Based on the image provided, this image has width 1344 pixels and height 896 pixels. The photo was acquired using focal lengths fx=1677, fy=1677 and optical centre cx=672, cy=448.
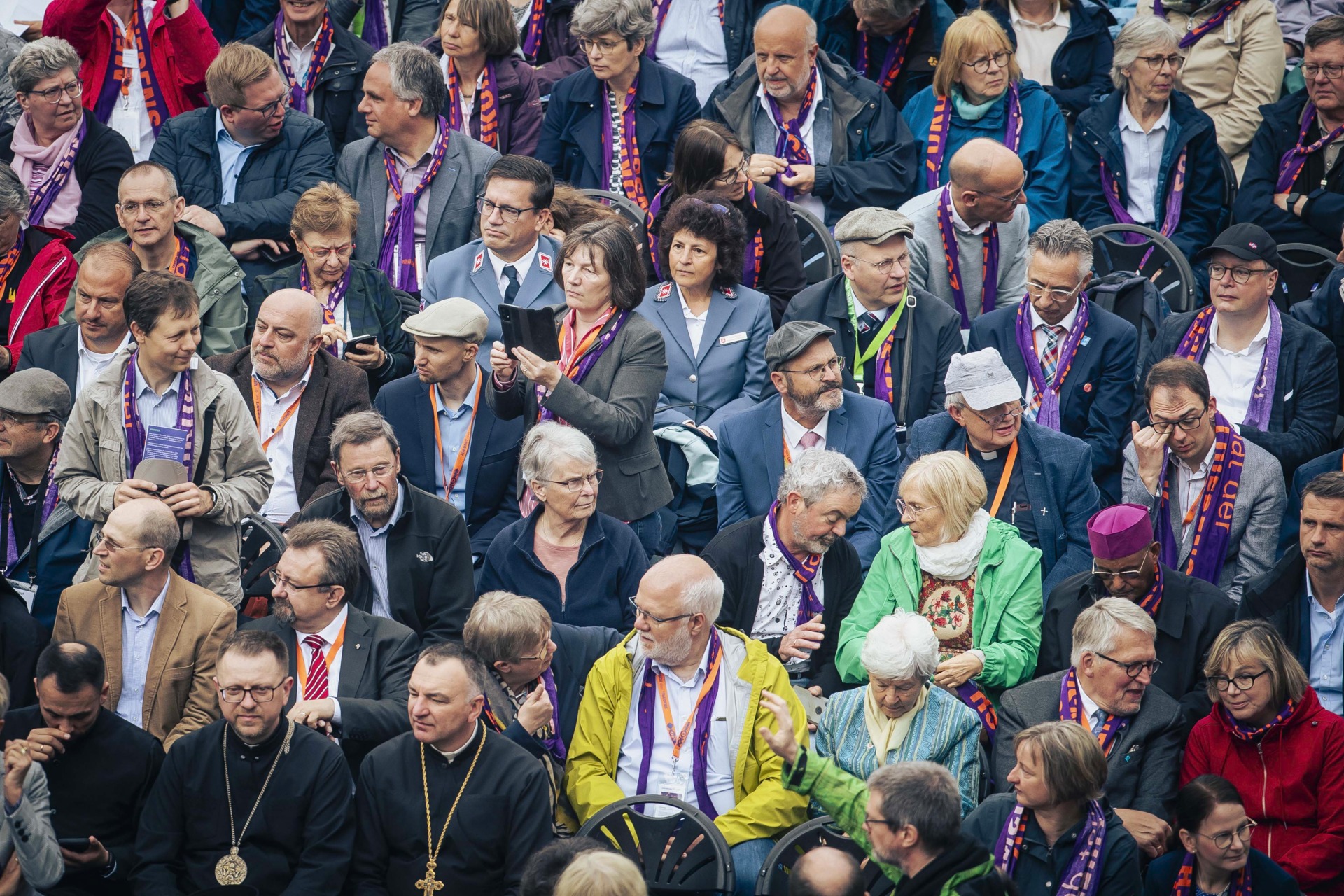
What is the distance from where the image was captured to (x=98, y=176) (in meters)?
8.42

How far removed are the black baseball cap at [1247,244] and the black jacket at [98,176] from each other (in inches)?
211

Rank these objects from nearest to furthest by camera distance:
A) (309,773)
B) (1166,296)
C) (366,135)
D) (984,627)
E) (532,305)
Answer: (309,773) → (984,627) → (532,305) → (1166,296) → (366,135)

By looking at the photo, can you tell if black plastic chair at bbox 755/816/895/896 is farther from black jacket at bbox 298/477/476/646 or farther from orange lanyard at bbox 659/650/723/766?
black jacket at bbox 298/477/476/646

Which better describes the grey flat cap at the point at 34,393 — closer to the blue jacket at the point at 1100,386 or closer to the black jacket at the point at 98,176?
the black jacket at the point at 98,176

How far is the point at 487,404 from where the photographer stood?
723 centimetres

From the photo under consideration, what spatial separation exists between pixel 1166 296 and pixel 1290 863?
353 cm

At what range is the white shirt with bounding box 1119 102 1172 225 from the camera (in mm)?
9062

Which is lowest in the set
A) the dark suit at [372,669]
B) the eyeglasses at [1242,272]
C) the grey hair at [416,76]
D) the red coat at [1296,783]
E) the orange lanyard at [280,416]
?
the red coat at [1296,783]

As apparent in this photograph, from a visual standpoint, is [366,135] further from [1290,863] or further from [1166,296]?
[1290,863]

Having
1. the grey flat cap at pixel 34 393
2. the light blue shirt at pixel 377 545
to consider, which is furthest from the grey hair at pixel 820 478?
the grey flat cap at pixel 34 393

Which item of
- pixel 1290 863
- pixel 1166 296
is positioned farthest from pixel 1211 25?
pixel 1290 863

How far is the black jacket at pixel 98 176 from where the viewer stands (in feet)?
27.5

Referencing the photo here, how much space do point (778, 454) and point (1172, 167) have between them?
3292 mm

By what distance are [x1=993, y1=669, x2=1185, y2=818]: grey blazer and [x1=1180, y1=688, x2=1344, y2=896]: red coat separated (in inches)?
4.7
